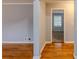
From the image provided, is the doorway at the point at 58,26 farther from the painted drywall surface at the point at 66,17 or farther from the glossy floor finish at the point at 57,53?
the glossy floor finish at the point at 57,53

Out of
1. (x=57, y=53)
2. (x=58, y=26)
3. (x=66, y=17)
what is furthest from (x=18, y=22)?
(x=57, y=53)

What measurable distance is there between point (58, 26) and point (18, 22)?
290 cm

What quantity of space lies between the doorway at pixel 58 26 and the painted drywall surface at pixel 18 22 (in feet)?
6.13

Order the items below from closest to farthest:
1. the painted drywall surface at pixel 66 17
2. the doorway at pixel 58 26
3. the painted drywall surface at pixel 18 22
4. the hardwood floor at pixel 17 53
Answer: the hardwood floor at pixel 17 53 → the painted drywall surface at pixel 18 22 → the painted drywall surface at pixel 66 17 → the doorway at pixel 58 26

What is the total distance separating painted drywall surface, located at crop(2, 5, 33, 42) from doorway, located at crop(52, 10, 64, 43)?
187cm

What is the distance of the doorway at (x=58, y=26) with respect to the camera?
10.8 m

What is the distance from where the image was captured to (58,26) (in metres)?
11.0

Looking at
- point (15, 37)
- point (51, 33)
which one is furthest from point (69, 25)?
point (15, 37)

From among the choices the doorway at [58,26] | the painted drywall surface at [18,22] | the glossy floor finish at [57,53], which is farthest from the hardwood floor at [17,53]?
the doorway at [58,26]

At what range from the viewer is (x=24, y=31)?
9797mm

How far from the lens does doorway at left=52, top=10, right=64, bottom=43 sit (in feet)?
35.5

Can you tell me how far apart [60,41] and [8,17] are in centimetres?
386

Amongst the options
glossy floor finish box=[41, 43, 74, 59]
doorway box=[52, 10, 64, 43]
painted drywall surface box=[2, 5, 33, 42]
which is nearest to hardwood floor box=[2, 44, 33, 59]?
glossy floor finish box=[41, 43, 74, 59]

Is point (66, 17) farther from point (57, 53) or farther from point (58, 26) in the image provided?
point (57, 53)
